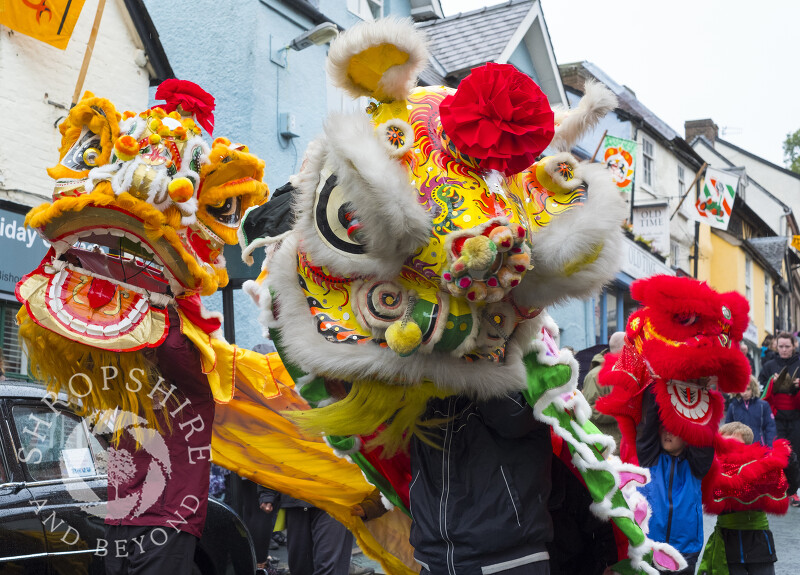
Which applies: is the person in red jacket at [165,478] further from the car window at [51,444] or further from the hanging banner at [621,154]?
the hanging banner at [621,154]

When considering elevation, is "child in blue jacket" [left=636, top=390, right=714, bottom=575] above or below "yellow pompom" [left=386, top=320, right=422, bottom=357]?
below

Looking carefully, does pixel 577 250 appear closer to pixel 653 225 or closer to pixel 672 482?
pixel 672 482

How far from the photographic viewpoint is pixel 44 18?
9.27 m

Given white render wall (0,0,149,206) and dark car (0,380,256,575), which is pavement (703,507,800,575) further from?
white render wall (0,0,149,206)

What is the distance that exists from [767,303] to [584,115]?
125ft

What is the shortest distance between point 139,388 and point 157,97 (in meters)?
1.34

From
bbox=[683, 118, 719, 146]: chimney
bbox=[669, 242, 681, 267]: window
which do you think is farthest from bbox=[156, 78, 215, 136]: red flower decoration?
bbox=[683, 118, 719, 146]: chimney

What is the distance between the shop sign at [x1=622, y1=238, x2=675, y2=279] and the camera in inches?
823

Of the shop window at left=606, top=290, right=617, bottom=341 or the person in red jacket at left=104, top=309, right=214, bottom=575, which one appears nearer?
the person in red jacket at left=104, top=309, right=214, bottom=575

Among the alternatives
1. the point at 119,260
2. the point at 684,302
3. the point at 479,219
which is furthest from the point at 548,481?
the point at 119,260

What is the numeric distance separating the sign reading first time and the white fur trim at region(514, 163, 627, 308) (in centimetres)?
A: 758

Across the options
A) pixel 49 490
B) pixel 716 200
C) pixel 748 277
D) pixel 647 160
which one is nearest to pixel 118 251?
pixel 49 490

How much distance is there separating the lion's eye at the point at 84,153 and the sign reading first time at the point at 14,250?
5690 mm

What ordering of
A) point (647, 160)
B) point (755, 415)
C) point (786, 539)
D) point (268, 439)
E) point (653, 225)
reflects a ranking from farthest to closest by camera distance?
point (647, 160) < point (653, 225) < point (755, 415) < point (786, 539) < point (268, 439)
